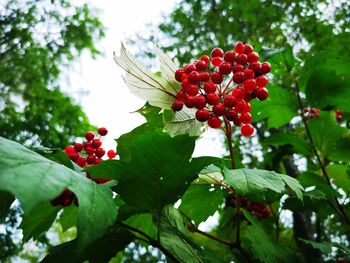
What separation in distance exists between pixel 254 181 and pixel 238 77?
2.01 feet

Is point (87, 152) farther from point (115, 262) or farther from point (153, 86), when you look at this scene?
point (115, 262)

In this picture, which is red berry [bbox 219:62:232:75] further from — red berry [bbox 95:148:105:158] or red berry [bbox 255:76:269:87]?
red berry [bbox 95:148:105:158]

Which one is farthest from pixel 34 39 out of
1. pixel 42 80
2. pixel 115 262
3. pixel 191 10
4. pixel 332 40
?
pixel 332 40

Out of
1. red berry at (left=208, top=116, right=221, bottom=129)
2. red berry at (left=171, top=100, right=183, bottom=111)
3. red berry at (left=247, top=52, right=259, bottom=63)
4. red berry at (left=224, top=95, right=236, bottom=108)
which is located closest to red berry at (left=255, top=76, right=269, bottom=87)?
red berry at (left=247, top=52, right=259, bottom=63)

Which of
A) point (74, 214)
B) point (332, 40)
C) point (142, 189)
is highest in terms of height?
point (332, 40)

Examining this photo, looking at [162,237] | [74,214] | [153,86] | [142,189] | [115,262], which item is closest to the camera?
[142,189]

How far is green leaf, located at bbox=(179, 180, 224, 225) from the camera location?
6.51ft

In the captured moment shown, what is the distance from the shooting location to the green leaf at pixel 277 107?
8.91 feet

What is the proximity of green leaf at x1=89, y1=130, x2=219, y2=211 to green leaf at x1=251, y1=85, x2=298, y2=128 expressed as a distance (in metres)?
1.63

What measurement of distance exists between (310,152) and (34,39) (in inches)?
328

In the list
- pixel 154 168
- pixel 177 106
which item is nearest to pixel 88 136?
pixel 177 106

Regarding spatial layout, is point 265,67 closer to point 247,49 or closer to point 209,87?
point 247,49

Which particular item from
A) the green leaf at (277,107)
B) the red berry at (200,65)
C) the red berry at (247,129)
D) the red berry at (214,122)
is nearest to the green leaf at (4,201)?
the red berry at (214,122)

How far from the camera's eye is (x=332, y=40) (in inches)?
166
